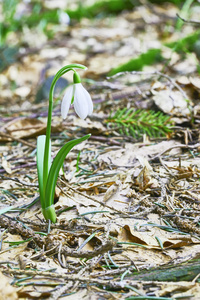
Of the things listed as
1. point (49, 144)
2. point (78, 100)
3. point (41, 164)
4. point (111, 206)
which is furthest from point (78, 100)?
point (111, 206)

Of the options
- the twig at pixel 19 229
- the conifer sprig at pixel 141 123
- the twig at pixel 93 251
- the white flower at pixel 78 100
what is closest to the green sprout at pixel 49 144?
the white flower at pixel 78 100

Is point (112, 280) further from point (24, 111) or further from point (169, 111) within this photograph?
point (24, 111)

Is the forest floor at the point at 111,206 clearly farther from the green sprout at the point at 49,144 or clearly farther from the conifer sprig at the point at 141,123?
the green sprout at the point at 49,144

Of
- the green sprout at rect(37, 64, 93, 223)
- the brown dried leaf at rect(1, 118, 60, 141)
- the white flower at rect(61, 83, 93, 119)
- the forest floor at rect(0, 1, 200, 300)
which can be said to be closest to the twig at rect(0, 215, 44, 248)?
the forest floor at rect(0, 1, 200, 300)

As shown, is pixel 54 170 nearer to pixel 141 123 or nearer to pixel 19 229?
pixel 19 229

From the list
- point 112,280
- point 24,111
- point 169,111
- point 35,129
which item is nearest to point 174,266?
point 112,280
